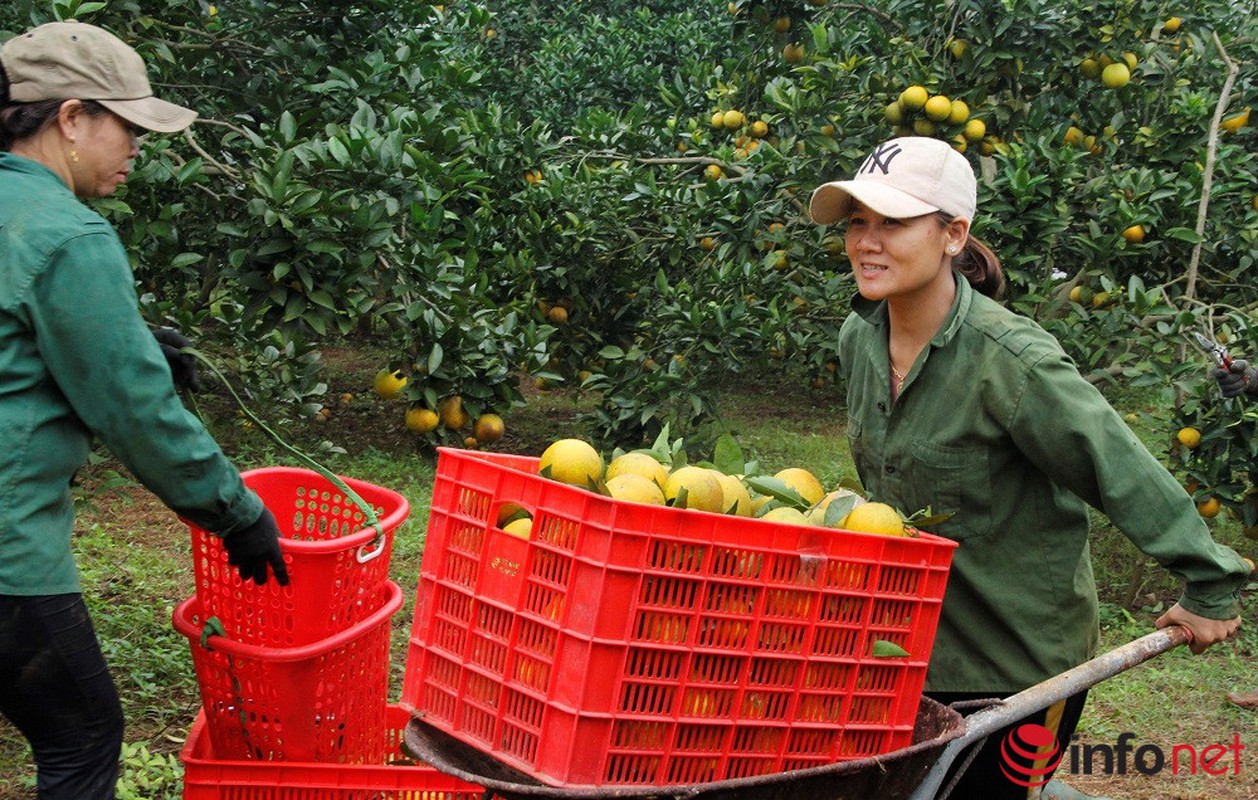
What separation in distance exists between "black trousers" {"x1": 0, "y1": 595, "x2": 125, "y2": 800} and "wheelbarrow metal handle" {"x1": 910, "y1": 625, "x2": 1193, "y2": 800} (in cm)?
143

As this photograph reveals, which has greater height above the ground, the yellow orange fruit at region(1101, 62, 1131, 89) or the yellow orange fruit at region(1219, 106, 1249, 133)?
the yellow orange fruit at region(1101, 62, 1131, 89)

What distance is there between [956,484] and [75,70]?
5.71 ft

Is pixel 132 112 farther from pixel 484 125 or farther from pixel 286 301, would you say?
pixel 484 125

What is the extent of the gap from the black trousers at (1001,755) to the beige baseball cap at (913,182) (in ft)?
3.01

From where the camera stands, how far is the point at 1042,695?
2.16 m

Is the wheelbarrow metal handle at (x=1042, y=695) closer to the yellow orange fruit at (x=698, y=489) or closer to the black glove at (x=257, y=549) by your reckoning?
the yellow orange fruit at (x=698, y=489)

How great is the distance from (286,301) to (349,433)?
210cm

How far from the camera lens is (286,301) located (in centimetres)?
532

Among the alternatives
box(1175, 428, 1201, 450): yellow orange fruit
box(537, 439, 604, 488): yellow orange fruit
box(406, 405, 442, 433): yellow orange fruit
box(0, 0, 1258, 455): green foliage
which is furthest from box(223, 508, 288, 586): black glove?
box(406, 405, 442, 433): yellow orange fruit

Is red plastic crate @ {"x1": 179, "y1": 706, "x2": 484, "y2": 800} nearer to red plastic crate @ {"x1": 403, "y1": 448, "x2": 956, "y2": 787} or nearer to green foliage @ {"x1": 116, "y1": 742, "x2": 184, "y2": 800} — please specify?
green foliage @ {"x1": 116, "y1": 742, "x2": 184, "y2": 800}

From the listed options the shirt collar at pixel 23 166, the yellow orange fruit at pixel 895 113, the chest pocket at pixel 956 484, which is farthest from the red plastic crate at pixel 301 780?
the yellow orange fruit at pixel 895 113

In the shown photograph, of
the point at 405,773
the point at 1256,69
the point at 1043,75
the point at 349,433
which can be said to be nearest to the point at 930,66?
the point at 1043,75

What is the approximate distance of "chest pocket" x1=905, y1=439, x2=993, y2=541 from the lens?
2.38m

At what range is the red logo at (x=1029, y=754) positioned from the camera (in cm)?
246
